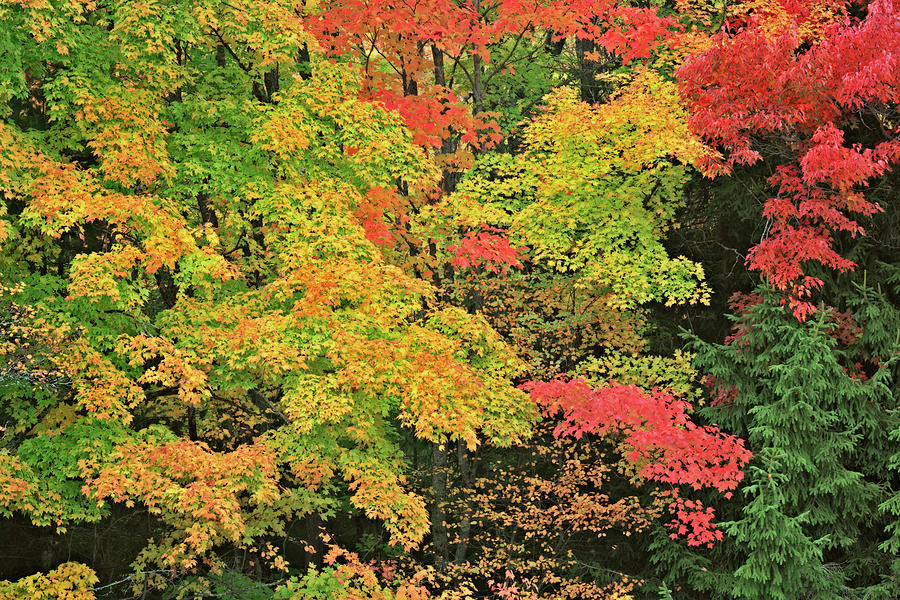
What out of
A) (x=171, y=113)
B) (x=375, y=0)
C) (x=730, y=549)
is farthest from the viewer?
(x=375, y=0)

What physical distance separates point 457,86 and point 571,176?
630 centimetres

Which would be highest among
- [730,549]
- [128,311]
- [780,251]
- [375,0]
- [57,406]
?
[375,0]

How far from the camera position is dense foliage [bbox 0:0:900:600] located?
1121cm

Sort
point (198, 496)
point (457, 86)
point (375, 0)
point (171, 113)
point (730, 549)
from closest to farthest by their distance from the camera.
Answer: point (198, 496) < point (171, 113) < point (730, 549) < point (375, 0) < point (457, 86)

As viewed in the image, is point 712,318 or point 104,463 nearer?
point 104,463

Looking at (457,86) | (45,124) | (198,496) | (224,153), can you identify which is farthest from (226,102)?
(457,86)

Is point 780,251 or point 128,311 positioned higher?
point 780,251

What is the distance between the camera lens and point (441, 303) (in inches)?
603

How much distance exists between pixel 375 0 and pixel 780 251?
8.35m

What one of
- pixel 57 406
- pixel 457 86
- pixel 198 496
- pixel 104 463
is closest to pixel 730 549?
pixel 198 496

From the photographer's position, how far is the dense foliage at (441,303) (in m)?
11.2

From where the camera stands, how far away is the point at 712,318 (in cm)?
1580

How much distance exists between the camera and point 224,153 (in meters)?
12.3

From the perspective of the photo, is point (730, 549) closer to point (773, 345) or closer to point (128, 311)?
point (773, 345)
